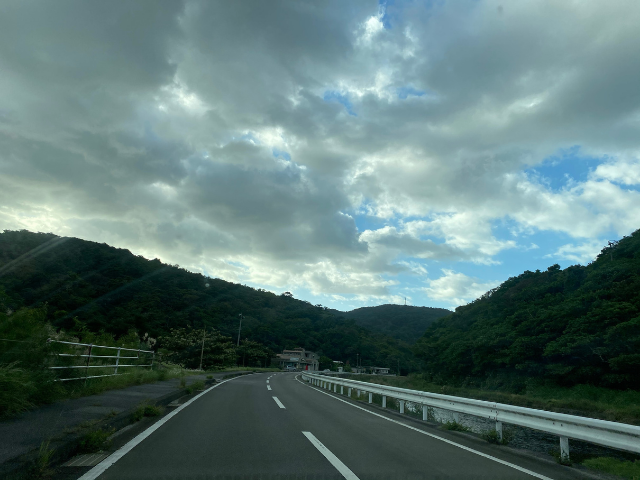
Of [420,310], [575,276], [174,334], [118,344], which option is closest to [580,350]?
[575,276]

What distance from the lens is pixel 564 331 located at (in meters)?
31.6

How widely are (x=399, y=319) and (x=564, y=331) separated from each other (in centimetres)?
12010

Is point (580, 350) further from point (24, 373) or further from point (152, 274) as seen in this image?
point (152, 274)

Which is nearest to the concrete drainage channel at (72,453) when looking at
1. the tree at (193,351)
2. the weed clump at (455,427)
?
the weed clump at (455,427)

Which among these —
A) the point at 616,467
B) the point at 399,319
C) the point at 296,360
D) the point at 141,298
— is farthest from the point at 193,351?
the point at 399,319

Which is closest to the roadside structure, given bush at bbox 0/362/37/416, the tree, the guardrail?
the tree

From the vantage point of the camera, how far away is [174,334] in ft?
153

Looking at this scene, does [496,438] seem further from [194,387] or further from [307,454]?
[194,387]

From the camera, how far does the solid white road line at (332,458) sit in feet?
14.5

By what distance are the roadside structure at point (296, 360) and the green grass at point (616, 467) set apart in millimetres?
83980

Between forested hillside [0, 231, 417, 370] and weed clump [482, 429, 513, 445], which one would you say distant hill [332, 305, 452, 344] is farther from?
weed clump [482, 429, 513, 445]

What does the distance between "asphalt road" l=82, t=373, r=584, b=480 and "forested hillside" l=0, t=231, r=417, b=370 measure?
481 centimetres

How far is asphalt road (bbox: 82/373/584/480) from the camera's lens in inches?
175

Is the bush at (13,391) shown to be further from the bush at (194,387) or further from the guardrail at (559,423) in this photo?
the guardrail at (559,423)
